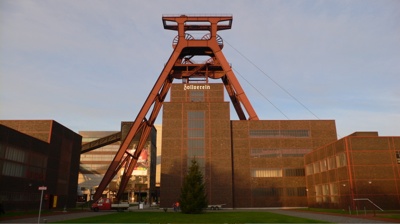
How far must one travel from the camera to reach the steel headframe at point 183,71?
58844 mm

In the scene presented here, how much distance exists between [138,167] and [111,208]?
41.5 meters

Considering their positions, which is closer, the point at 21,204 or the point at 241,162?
the point at 21,204

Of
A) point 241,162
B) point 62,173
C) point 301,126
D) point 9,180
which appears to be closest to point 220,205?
point 241,162

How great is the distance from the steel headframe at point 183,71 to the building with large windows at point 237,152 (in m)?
4.21

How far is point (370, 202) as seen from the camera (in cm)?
3619

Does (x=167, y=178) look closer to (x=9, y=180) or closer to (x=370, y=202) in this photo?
(x=9, y=180)

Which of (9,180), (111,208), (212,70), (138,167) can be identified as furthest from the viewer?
(138,167)

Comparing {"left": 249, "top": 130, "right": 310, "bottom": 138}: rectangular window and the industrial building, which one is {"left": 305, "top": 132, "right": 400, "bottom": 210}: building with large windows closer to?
the industrial building

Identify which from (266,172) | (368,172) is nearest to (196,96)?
(266,172)

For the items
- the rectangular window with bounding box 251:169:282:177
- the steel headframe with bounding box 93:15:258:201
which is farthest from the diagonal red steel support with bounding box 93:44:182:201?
the rectangular window with bounding box 251:169:282:177

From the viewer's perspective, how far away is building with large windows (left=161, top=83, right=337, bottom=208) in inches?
2137

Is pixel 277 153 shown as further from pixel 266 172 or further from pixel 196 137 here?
pixel 196 137

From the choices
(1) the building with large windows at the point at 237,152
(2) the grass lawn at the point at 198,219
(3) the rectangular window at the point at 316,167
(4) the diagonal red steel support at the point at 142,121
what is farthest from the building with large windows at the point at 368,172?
(4) the diagonal red steel support at the point at 142,121

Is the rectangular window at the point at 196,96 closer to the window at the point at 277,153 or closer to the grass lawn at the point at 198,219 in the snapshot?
the window at the point at 277,153
